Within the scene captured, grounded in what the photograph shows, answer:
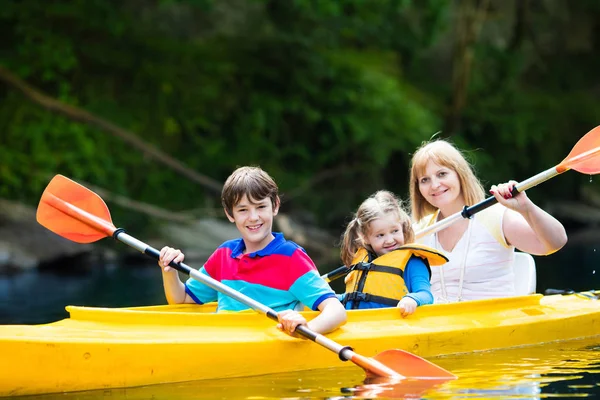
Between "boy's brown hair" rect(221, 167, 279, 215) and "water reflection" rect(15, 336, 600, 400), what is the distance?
749 millimetres

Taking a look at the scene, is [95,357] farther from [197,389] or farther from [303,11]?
[303,11]

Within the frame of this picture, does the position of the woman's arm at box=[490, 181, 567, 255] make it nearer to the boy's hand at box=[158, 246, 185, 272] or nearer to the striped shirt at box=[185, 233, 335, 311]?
the striped shirt at box=[185, 233, 335, 311]

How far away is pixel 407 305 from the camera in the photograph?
15.3ft

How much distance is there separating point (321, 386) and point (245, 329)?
475 mm

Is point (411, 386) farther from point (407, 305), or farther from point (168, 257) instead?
point (168, 257)

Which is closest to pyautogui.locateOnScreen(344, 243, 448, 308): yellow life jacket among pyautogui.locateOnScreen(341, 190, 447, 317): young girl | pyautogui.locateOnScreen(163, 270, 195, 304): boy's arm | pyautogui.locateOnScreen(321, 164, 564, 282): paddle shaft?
pyautogui.locateOnScreen(341, 190, 447, 317): young girl

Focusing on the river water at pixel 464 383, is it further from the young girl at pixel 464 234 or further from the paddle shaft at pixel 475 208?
the paddle shaft at pixel 475 208

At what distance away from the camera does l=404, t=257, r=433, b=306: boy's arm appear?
4.63m

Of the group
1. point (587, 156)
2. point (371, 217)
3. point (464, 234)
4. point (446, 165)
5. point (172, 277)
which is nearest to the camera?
point (172, 277)

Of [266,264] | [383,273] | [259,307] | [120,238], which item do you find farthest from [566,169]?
[120,238]

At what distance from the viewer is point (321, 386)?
4.13 meters

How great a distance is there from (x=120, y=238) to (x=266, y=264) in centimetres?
76

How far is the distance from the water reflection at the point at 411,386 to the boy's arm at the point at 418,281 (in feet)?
1.00

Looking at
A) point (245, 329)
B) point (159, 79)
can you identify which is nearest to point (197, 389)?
point (245, 329)
